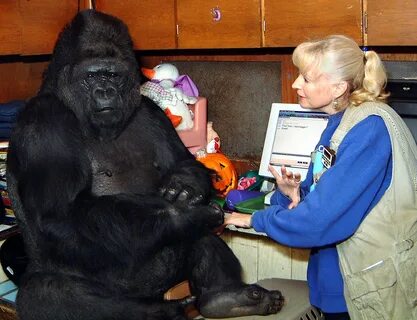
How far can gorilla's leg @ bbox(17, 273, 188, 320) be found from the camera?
169 centimetres

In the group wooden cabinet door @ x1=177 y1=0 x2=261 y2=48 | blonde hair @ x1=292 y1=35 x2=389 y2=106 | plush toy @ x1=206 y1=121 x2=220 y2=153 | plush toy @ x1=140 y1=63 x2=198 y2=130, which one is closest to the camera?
blonde hair @ x1=292 y1=35 x2=389 y2=106

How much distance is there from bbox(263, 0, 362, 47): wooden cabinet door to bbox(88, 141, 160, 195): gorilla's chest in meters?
0.62

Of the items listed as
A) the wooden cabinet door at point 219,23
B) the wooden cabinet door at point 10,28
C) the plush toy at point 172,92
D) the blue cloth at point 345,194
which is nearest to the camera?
the blue cloth at point 345,194

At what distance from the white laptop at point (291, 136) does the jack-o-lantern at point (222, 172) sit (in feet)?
0.48

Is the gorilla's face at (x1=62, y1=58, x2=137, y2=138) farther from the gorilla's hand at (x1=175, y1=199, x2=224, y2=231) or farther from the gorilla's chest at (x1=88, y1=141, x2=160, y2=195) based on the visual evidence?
the gorilla's hand at (x1=175, y1=199, x2=224, y2=231)

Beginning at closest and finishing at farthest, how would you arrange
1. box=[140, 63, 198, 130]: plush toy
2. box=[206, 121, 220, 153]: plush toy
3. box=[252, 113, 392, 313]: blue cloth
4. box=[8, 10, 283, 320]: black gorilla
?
box=[252, 113, 392, 313]: blue cloth < box=[8, 10, 283, 320]: black gorilla < box=[140, 63, 198, 130]: plush toy < box=[206, 121, 220, 153]: plush toy

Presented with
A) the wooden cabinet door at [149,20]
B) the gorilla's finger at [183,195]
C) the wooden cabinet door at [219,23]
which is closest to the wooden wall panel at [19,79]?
the wooden cabinet door at [149,20]

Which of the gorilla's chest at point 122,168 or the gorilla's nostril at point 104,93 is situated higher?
the gorilla's nostril at point 104,93

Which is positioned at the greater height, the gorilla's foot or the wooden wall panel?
the wooden wall panel

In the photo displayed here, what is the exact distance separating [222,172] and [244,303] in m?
0.78

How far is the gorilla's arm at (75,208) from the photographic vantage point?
1.65 m

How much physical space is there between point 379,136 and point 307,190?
14.9 inches

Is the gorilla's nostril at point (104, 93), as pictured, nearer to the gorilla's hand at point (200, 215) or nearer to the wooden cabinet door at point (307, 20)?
the gorilla's hand at point (200, 215)

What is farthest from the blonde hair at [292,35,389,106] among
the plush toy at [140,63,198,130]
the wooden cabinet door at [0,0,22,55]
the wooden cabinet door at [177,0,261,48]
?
the wooden cabinet door at [0,0,22,55]
